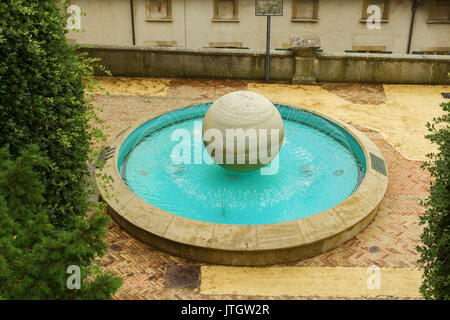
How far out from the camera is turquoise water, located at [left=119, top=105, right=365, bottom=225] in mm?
10055

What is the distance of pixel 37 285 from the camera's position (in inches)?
152

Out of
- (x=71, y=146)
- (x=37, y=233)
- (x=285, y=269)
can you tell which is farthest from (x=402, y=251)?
(x=37, y=233)

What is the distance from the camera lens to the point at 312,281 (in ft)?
27.1

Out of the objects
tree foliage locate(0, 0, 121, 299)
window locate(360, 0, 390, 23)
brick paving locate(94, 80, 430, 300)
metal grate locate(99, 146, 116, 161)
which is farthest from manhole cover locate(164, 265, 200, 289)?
window locate(360, 0, 390, 23)

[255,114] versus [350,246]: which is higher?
[255,114]

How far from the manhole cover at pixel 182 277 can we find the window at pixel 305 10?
817 inches

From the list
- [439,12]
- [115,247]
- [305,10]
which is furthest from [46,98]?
[439,12]

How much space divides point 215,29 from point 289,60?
10280 millimetres

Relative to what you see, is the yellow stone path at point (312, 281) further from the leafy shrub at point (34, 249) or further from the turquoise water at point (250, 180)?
the leafy shrub at point (34, 249)

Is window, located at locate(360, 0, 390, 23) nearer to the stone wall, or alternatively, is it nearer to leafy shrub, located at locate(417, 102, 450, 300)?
the stone wall

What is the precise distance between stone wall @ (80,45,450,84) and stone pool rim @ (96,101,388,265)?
8828 mm

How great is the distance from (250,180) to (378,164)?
3.17m

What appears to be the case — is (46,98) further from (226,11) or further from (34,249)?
(226,11)

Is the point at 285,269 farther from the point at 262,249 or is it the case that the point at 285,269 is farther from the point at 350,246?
the point at 350,246
